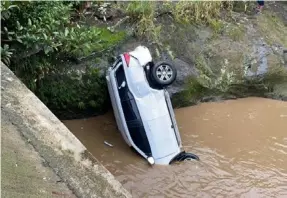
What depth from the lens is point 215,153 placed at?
5.35 m

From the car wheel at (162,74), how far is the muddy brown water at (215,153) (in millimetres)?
830

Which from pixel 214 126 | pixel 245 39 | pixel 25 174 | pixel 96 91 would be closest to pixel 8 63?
pixel 96 91

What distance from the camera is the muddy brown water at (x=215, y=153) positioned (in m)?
4.77

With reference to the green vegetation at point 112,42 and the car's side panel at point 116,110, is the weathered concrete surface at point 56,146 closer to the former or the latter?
the green vegetation at point 112,42

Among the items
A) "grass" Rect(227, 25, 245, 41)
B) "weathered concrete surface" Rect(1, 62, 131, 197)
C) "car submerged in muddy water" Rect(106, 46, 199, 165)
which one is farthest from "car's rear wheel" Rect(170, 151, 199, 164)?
"grass" Rect(227, 25, 245, 41)

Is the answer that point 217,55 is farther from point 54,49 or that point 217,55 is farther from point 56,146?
point 56,146

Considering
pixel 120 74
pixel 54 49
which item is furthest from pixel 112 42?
pixel 54 49

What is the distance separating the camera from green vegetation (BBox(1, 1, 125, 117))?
4926mm

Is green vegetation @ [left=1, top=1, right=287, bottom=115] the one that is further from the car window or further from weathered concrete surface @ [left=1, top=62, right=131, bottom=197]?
weathered concrete surface @ [left=1, top=62, right=131, bottom=197]

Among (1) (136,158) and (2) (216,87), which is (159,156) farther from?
(2) (216,87)

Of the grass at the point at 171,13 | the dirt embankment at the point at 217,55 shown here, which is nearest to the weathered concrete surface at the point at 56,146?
the dirt embankment at the point at 217,55

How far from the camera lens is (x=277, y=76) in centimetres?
670

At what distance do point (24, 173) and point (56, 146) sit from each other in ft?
1.15

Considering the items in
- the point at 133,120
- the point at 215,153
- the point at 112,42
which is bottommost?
the point at 215,153
